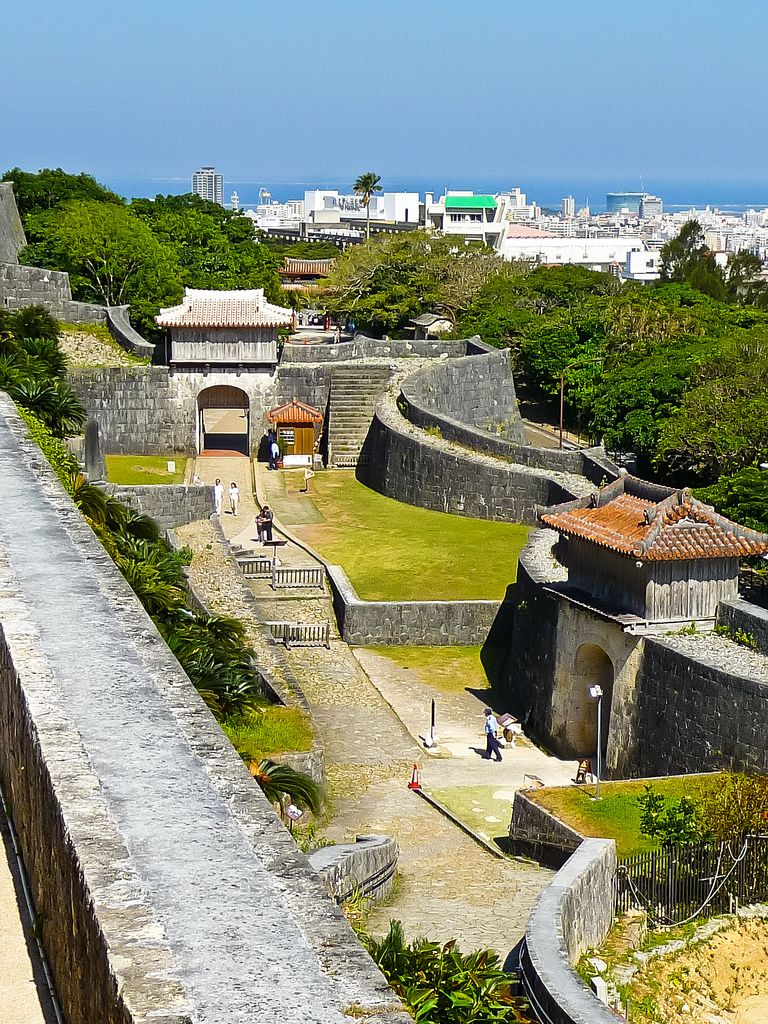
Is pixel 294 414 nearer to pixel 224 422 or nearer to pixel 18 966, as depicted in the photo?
pixel 224 422

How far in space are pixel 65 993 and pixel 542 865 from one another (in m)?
11.9

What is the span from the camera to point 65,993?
6656 mm

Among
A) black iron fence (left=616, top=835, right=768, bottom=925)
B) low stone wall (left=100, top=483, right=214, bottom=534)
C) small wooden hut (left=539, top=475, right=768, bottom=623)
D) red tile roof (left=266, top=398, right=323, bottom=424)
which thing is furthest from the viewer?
red tile roof (left=266, top=398, right=323, bottom=424)

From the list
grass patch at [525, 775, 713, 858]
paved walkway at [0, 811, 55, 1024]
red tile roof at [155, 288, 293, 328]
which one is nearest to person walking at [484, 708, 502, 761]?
grass patch at [525, 775, 713, 858]

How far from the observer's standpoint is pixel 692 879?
55.3ft

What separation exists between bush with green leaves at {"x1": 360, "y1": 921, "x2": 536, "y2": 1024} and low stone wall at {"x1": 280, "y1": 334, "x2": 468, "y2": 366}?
114 feet

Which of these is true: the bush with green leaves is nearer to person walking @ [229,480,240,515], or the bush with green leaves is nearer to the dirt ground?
the dirt ground

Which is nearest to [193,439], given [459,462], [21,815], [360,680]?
[459,462]

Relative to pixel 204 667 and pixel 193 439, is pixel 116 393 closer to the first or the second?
pixel 193 439

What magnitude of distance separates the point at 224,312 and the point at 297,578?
13364mm

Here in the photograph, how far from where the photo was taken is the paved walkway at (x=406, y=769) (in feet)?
52.2

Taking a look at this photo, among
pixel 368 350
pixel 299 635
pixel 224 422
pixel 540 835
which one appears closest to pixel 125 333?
pixel 224 422

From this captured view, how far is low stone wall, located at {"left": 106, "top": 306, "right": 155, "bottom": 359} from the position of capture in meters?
42.8

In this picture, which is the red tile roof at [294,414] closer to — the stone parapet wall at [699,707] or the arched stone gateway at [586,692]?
the arched stone gateway at [586,692]
